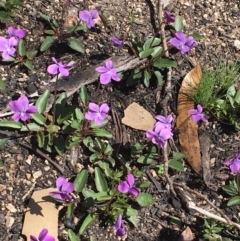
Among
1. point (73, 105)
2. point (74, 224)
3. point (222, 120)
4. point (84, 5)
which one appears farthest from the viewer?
point (84, 5)

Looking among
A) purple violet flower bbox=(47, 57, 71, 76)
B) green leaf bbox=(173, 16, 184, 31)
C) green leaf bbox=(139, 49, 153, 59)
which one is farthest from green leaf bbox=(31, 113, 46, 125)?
green leaf bbox=(173, 16, 184, 31)

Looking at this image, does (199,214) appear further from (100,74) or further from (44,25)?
(44,25)

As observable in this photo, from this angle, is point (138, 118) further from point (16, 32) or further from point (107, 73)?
point (16, 32)

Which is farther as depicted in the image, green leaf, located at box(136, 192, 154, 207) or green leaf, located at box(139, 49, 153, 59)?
green leaf, located at box(139, 49, 153, 59)

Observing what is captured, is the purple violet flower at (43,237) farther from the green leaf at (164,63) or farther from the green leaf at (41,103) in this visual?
the green leaf at (164,63)

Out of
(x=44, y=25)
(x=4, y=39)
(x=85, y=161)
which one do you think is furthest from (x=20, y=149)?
(x=44, y=25)

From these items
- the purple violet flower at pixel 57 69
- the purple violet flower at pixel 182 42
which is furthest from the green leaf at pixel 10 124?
the purple violet flower at pixel 182 42

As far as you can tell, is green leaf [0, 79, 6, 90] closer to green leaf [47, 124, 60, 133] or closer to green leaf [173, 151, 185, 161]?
green leaf [47, 124, 60, 133]
